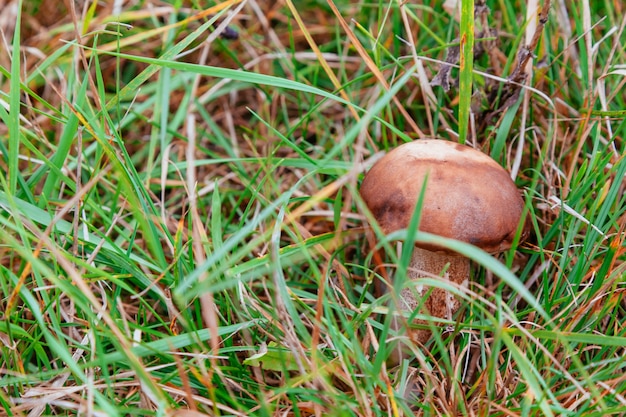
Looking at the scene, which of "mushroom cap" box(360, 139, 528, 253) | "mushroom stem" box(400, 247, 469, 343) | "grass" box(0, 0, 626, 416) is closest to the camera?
"grass" box(0, 0, 626, 416)

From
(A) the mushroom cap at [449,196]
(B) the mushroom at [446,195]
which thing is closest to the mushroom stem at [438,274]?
(B) the mushroom at [446,195]

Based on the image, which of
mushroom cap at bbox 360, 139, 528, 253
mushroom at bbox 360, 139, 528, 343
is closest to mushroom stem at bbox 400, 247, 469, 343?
mushroom at bbox 360, 139, 528, 343

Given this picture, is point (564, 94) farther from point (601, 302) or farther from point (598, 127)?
point (601, 302)

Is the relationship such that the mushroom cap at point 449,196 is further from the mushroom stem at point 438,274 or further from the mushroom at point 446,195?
the mushroom stem at point 438,274

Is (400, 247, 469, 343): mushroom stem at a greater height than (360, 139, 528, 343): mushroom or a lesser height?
lesser

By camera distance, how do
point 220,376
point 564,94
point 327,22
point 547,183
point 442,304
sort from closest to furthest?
point 220,376
point 442,304
point 547,183
point 564,94
point 327,22

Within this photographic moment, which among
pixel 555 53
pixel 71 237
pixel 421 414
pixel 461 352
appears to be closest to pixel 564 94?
pixel 555 53

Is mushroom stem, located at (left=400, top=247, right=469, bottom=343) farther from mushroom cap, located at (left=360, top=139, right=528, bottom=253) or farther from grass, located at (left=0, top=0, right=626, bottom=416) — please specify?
mushroom cap, located at (left=360, top=139, right=528, bottom=253)
